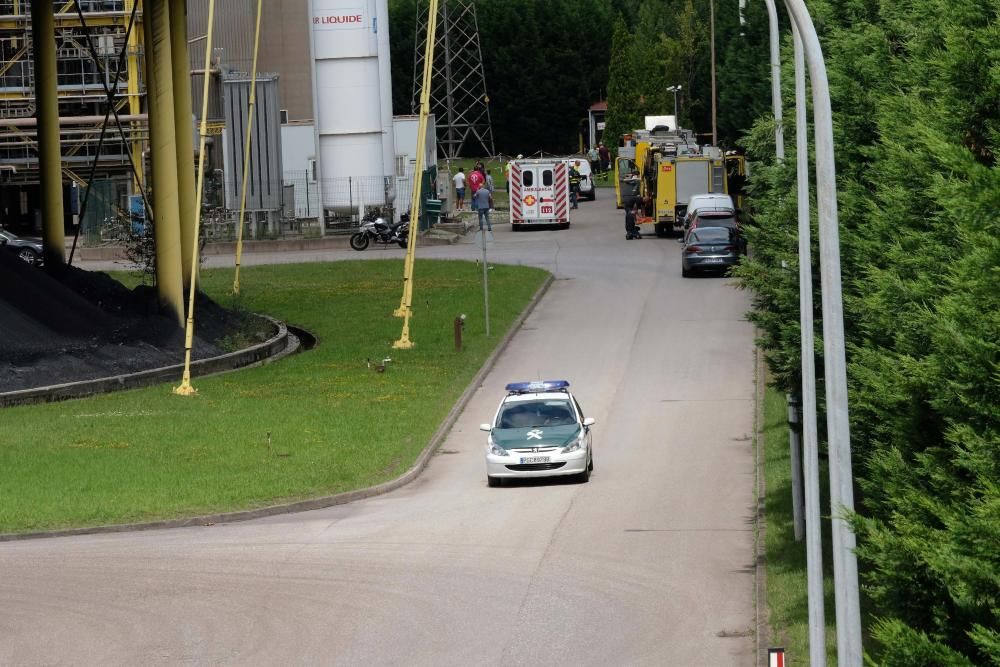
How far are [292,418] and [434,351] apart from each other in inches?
291

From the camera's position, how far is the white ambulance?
197 ft

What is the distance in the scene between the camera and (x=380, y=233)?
5822 centimetres

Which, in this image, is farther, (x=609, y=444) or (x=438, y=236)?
(x=438, y=236)

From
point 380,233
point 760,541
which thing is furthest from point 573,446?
point 380,233

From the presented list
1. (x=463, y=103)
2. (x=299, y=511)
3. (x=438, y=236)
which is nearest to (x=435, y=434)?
(x=299, y=511)

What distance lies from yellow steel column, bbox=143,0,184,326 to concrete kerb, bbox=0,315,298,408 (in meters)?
1.80

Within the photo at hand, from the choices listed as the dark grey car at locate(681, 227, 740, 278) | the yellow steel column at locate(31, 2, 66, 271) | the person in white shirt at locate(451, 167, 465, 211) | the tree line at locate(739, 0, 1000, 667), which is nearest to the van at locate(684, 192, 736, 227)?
the dark grey car at locate(681, 227, 740, 278)

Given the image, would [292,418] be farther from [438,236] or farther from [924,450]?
[438,236]

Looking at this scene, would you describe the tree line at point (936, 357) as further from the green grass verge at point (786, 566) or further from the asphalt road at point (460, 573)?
the asphalt road at point (460, 573)

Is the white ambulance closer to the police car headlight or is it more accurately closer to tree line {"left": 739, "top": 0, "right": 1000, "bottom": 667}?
the police car headlight

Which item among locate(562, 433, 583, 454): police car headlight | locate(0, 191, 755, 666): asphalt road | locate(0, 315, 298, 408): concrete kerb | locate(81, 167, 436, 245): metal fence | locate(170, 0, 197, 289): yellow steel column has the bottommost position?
locate(0, 191, 755, 666): asphalt road

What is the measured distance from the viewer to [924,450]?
11.0 metres

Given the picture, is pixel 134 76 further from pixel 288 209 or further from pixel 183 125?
pixel 183 125

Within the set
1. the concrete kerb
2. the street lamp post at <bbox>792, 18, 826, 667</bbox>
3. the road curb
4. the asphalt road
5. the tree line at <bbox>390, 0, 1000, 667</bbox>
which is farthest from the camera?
the concrete kerb
